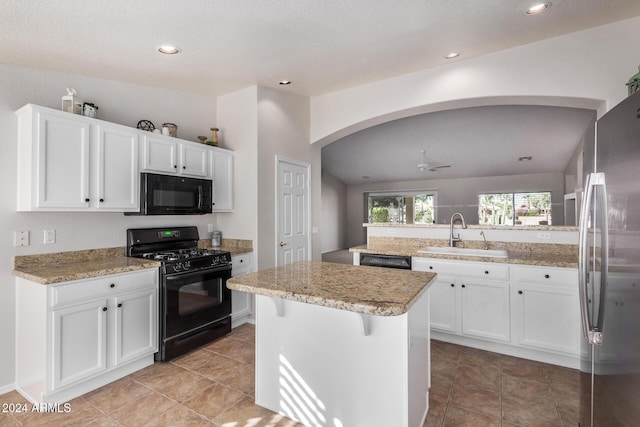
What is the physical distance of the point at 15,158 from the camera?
2451 mm

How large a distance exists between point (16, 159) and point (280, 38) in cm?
228

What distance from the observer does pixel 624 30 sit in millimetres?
2572

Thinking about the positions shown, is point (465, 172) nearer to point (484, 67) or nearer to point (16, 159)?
point (484, 67)

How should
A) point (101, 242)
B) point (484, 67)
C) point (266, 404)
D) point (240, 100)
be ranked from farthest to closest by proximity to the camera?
point (240, 100) → point (484, 67) → point (101, 242) → point (266, 404)

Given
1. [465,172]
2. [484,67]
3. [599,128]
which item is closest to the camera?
[599,128]

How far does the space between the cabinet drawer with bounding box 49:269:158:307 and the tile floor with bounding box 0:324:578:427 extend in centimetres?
72

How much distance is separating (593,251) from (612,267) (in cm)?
23

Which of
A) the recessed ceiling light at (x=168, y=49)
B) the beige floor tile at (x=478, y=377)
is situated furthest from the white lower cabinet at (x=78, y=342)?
the beige floor tile at (x=478, y=377)

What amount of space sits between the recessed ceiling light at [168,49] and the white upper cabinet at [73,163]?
0.74m

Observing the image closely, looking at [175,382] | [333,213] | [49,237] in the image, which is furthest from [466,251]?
[333,213]

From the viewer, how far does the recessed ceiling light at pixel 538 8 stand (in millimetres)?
2275

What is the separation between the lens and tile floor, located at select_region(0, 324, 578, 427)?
2002 millimetres

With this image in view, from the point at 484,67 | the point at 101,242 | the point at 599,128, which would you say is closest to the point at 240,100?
the point at 101,242

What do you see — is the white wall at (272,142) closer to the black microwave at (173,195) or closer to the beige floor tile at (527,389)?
the black microwave at (173,195)
